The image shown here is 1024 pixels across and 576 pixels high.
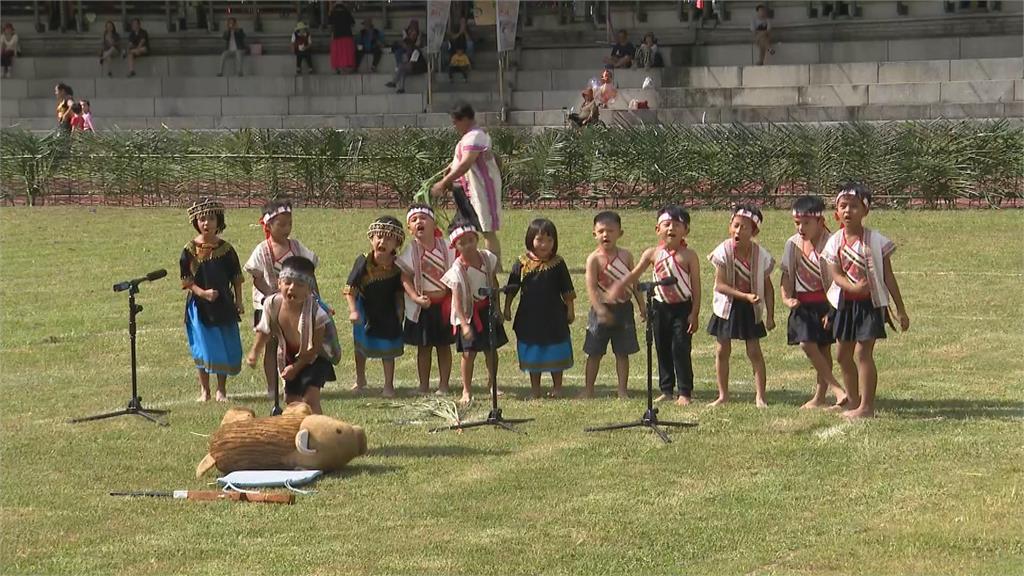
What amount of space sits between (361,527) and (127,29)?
35885mm

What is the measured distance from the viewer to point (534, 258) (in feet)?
43.5

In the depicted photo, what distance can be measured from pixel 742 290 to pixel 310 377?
133 inches

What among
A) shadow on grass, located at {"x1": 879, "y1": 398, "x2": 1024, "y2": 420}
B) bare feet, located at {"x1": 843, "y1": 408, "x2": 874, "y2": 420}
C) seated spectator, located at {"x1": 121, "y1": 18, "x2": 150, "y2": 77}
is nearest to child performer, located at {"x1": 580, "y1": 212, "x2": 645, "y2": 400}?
bare feet, located at {"x1": 843, "y1": 408, "x2": 874, "y2": 420}

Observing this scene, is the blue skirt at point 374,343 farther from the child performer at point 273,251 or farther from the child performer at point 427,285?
the child performer at point 273,251

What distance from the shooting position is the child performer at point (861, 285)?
11961 millimetres

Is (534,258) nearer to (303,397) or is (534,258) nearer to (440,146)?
(303,397)

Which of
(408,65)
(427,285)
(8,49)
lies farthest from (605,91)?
(427,285)

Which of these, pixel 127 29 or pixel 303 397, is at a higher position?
pixel 127 29

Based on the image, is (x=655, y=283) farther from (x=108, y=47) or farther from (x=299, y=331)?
(x=108, y=47)

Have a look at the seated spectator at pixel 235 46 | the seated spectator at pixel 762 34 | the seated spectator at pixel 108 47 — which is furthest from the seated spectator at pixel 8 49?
Answer: the seated spectator at pixel 762 34

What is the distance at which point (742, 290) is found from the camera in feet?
41.9

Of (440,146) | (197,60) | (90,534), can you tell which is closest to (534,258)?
(90,534)

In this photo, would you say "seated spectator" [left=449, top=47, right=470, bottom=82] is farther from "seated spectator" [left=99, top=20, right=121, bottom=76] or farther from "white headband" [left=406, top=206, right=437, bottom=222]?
"white headband" [left=406, top=206, right=437, bottom=222]

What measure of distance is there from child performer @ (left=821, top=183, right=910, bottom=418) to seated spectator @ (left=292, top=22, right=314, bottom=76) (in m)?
29.7
